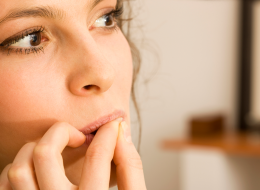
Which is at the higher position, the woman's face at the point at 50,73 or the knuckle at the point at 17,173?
the woman's face at the point at 50,73

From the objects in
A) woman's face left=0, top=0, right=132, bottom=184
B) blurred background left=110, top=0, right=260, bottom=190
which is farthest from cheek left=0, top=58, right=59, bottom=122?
blurred background left=110, top=0, right=260, bottom=190

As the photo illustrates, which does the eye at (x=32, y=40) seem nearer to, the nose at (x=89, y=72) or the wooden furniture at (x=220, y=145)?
the nose at (x=89, y=72)

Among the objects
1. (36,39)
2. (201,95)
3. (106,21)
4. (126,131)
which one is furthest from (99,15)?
(201,95)

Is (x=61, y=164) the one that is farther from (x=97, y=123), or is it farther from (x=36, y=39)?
(x=36, y=39)

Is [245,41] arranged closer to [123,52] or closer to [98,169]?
[123,52]

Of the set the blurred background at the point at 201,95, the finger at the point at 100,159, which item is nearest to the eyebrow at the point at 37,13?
the finger at the point at 100,159

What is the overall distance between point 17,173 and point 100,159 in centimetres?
14

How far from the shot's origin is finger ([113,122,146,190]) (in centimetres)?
56

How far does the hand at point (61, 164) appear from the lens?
51 centimetres

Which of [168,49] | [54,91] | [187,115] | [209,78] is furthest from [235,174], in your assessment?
[54,91]

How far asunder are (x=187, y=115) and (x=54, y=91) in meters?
1.79

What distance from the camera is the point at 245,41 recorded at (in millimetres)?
2664

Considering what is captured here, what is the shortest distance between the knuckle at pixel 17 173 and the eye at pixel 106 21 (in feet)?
1.15

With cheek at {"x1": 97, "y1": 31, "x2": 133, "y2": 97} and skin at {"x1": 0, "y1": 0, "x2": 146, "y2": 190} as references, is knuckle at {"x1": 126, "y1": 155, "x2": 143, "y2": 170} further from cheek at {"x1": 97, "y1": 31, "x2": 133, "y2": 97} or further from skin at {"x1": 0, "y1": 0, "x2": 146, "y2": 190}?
cheek at {"x1": 97, "y1": 31, "x2": 133, "y2": 97}
